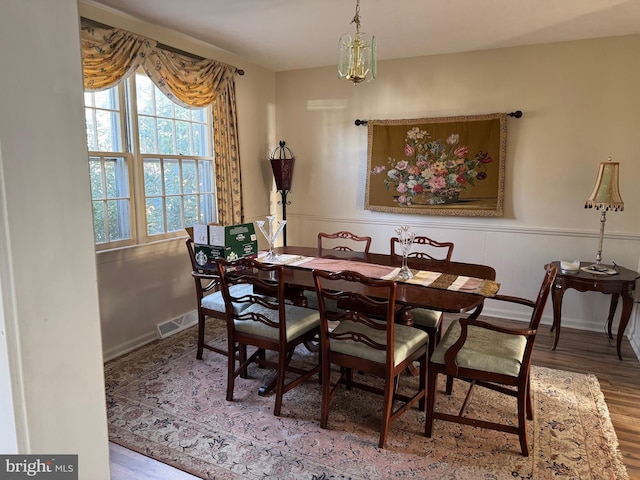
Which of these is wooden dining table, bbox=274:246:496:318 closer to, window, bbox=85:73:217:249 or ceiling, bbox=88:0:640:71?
window, bbox=85:73:217:249

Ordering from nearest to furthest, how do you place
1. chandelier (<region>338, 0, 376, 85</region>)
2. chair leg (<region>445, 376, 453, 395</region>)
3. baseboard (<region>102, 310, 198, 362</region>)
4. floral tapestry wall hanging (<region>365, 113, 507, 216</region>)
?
chandelier (<region>338, 0, 376, 85</region>), chair leg (<region>445, 376, 453, 395</region>), baseboard (<region>102, 310, 198, 362</region>), floral tapestry wall hanging (<region>365, 113, 507, 216</region>)

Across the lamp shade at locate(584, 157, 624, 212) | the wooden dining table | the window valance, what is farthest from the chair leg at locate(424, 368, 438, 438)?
the window valance

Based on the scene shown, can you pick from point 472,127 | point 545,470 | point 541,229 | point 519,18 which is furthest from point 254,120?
point 545,470

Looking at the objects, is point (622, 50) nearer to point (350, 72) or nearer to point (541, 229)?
point (541, 229)

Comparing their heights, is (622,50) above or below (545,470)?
above

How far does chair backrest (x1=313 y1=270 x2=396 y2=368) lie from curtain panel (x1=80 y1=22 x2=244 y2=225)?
5.68 ft

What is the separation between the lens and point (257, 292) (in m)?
2.57

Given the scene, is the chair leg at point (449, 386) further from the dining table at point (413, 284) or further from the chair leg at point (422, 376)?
the dining table at point (413, 284)

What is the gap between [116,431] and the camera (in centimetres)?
232

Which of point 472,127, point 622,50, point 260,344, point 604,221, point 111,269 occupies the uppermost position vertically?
point 622,50

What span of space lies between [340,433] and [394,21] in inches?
116

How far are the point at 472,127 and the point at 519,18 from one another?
41.1 inches

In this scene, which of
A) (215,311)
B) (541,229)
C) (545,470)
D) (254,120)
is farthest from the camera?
(254,120)

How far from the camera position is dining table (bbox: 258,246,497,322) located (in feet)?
7.11
